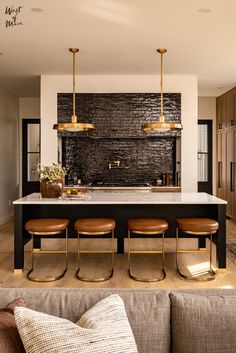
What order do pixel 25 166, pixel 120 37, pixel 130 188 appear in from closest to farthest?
pixel 120 37 < pixel 130 188 < pixel 25 166

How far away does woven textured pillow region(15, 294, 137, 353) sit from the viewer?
1.53 m

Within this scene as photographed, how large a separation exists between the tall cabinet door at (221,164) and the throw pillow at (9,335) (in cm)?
855

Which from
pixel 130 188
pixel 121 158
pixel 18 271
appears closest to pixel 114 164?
pixel 121 158

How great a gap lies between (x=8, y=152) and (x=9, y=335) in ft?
27.5

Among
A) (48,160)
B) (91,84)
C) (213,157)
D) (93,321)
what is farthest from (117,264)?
(213,157)

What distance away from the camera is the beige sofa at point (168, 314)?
181cm

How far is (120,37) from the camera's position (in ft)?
17.9

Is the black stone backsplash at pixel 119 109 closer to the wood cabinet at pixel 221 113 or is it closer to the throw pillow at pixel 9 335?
the wood cabinet at pixel 221 113

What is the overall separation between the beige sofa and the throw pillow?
0.74 feet

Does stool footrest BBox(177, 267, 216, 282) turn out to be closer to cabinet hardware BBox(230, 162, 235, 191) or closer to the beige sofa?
the beige sofa

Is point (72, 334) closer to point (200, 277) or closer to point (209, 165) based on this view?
point (200, 277)

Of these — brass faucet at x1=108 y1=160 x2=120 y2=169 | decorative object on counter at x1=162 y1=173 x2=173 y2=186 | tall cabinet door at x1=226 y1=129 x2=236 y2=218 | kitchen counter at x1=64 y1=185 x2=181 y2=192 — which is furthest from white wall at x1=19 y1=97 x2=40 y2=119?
tall cabinet door at x1=226 y1=129 x2=236 y2=218

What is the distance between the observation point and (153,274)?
5.23 meters

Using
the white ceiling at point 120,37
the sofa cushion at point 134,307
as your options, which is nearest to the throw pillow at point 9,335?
→ the sofa cushion at point 134,307
